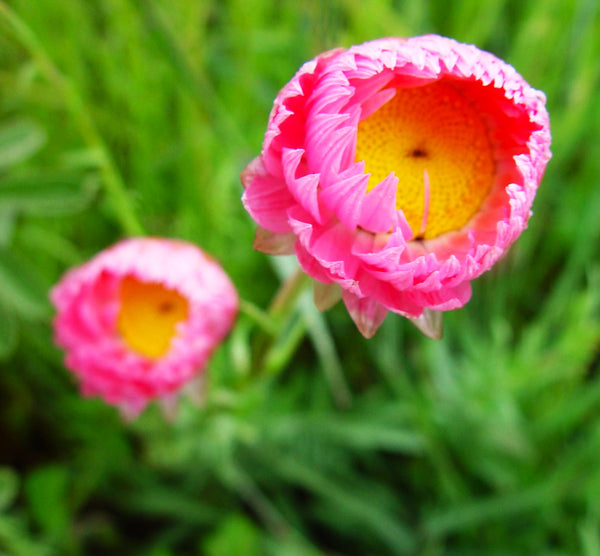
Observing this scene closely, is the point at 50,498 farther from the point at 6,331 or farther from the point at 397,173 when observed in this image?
the point at 397,173

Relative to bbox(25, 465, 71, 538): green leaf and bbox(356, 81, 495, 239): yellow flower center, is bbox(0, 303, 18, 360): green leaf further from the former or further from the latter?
bbox(356, 81, 495, 239): yellow flower center

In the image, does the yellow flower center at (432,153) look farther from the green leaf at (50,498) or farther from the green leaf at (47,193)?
the green leaf at (50,498)

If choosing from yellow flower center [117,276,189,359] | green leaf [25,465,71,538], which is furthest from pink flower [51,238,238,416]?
green leaf [25,465,71,538]

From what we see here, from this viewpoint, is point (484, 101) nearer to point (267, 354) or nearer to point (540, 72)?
point (267, 354)

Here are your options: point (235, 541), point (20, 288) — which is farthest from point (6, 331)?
point (235, 541)

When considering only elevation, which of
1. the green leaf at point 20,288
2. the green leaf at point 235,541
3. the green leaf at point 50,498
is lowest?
the green leaf at point 235,541

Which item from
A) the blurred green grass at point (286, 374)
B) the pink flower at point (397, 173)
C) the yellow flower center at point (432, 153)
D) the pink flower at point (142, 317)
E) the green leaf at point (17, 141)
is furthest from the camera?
the blurred green grass at point (286, 374)

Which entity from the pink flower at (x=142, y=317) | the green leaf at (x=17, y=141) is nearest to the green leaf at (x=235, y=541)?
the pink flower at (x=142, y=317)
